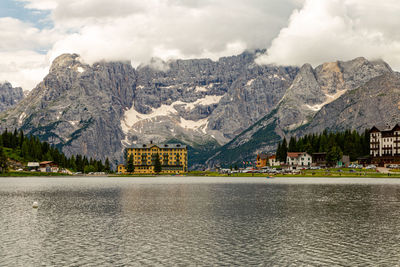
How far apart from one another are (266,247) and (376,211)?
41.1 metres

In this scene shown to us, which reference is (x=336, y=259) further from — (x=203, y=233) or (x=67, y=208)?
(x=67, y=208)

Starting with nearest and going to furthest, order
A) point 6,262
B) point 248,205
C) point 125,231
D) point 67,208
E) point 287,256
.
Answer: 1. point 6,262
2. point 287,256
3. point 125,231
4. point 67,208
5. point 248,205

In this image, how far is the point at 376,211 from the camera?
272 ft

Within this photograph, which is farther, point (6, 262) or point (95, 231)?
point (95, 231)

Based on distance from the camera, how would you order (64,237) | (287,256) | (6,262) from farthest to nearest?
(64,237), (287,256), (6,262)

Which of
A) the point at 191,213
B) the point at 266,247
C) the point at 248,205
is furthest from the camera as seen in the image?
the point at 248,205

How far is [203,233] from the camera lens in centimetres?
5897

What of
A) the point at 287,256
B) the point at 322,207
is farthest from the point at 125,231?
the point at 322,207

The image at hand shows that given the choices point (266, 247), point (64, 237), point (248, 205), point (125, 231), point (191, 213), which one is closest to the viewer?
point (266, 247)

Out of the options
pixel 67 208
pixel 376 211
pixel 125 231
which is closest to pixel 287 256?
pixel 125 231

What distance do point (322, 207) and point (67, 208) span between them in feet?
166

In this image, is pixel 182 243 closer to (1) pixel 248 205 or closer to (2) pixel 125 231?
(2) pixel 125 231

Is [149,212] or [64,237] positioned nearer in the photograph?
[64,237]

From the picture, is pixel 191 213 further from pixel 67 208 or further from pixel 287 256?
pixel 287 256
